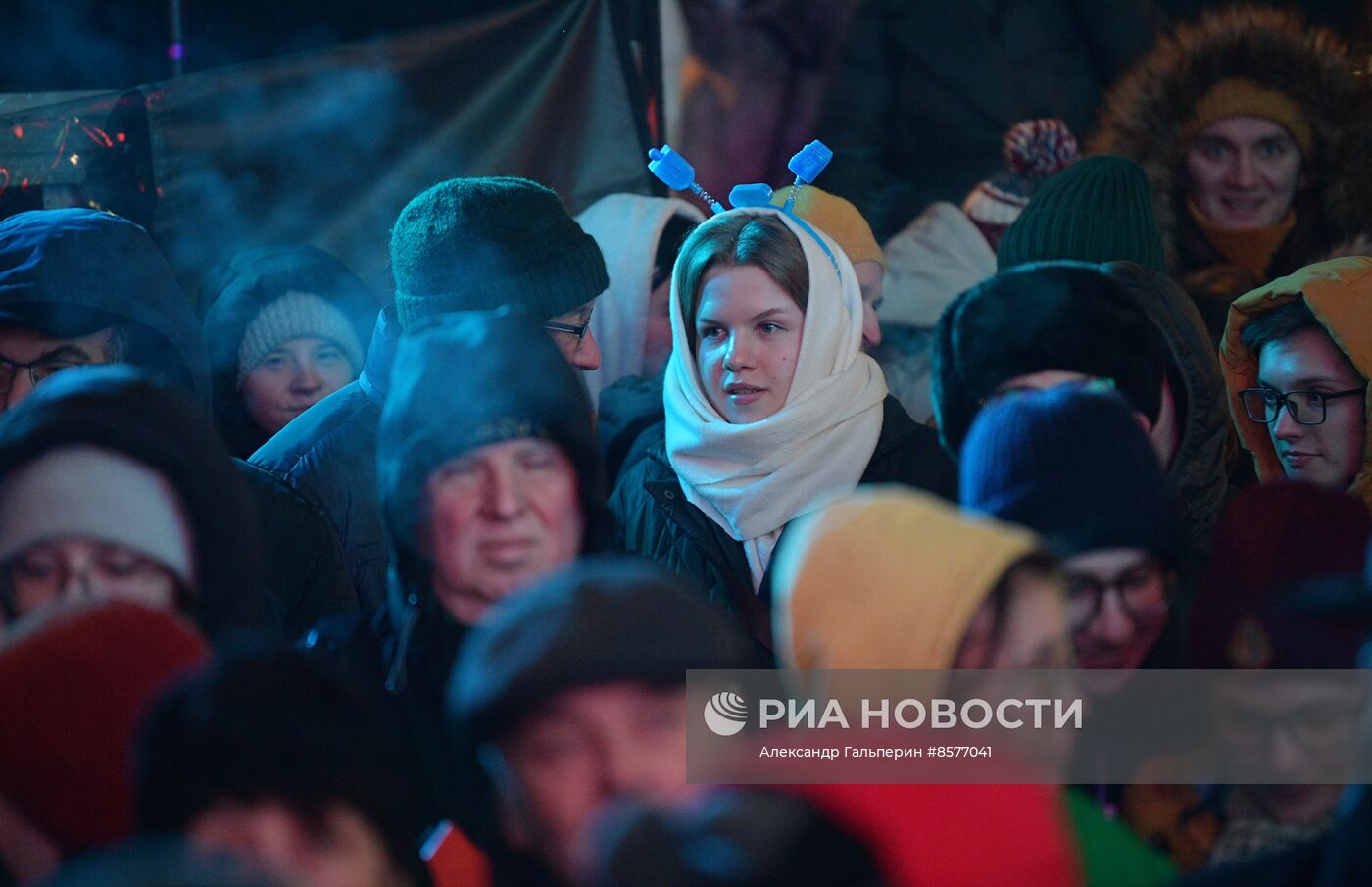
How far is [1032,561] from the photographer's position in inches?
64.5

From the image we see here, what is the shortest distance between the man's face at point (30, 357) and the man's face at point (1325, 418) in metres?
2.26

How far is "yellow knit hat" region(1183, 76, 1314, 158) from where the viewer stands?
458 centimetres

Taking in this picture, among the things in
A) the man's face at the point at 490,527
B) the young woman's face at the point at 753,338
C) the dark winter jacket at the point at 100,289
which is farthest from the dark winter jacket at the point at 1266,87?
the man's face at the point at 490,527

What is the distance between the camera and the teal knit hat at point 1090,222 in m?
3.45

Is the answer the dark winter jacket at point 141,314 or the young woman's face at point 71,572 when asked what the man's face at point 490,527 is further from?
the dark winter jacket at point 141,314

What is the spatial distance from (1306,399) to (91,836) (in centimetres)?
233

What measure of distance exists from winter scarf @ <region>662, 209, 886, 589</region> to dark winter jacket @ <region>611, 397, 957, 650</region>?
0.09 feet

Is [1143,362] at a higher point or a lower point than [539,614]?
higher

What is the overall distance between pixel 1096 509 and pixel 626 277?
8.40 feet

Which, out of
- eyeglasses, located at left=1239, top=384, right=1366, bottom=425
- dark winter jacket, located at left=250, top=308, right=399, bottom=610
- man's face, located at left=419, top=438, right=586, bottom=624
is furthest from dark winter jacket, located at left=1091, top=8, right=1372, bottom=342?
man's face, located at left=419, top=438, right=586, bottom=624

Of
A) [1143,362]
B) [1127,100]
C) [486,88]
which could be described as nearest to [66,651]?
[1143,362]

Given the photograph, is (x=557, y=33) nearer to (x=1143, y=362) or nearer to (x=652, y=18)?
(x=652, y=18)

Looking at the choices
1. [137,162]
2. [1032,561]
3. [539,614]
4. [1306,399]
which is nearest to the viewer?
[539,614]

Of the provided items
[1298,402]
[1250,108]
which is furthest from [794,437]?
[1250,108]
